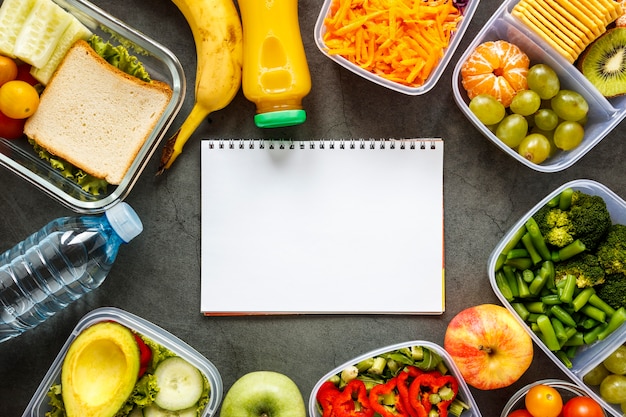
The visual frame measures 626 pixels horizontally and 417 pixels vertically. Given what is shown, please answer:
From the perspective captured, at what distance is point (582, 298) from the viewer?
1148mm

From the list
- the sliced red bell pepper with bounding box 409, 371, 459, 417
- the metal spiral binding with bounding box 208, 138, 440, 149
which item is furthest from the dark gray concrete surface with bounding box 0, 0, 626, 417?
the sliced red bell pepper with bounding box 409, 371, 459, 417

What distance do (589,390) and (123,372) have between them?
3.03ft

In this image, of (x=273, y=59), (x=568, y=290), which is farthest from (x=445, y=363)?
(x=273, y=59)

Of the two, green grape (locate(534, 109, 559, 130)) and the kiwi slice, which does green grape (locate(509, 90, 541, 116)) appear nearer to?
green grape (locate(534, 109, 559, 130))

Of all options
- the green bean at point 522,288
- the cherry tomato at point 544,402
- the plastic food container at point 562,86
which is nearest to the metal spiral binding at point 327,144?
the plastic food container at point 562,86

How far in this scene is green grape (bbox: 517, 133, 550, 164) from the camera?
3.77ft

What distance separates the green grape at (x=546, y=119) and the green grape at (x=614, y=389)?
526mm

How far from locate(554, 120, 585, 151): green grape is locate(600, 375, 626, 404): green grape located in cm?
48

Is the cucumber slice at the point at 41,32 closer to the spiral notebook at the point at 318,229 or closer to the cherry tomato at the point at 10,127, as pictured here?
the cherry tomato at the point at 10,127

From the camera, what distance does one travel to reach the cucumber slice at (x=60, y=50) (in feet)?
3.80

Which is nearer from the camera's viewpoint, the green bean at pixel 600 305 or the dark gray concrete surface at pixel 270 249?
the green bean at pixel 600 305

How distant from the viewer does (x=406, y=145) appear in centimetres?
125

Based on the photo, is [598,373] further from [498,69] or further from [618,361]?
[498,69]

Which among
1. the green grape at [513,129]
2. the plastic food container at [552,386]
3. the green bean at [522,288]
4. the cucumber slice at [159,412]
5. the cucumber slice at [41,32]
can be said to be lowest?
the plastic food container at [552,386]
